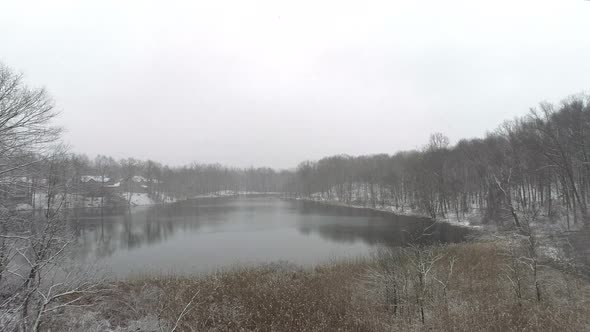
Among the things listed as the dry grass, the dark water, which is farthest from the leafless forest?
the dark water

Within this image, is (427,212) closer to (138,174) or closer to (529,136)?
(529,136)

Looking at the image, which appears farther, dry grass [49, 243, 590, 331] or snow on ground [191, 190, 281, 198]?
snow on ground [191, 190, 281, 198]

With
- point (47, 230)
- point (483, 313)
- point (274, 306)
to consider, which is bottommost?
point (274, 306)

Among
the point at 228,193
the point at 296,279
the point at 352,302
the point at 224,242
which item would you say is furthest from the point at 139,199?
the point at 352,302

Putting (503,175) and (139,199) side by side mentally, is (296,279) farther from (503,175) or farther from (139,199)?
(139,199)

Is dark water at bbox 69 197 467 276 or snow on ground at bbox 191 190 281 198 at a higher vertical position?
snow on ground at bbox 191 190 281 198

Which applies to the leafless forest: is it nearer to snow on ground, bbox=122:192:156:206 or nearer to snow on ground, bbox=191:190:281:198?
snow on ground, bbox=122:192:156:206

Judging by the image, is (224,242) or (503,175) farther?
(503,175)

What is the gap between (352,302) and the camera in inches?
410

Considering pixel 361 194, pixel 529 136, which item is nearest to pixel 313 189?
pixel 361 194

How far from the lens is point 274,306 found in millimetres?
10273

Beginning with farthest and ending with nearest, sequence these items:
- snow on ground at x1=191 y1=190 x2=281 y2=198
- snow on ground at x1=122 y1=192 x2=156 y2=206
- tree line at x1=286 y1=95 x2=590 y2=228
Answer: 1. snow on ground at x1=191 y1=190 x2=281 y2=198
2. snow on ground at x1=122 y1=192 x2=156 y2=206
3. tree line at x1=286 y1=95 x2=590 y2=228

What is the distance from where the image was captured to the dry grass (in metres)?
7.74

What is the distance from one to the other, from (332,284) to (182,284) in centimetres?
637
